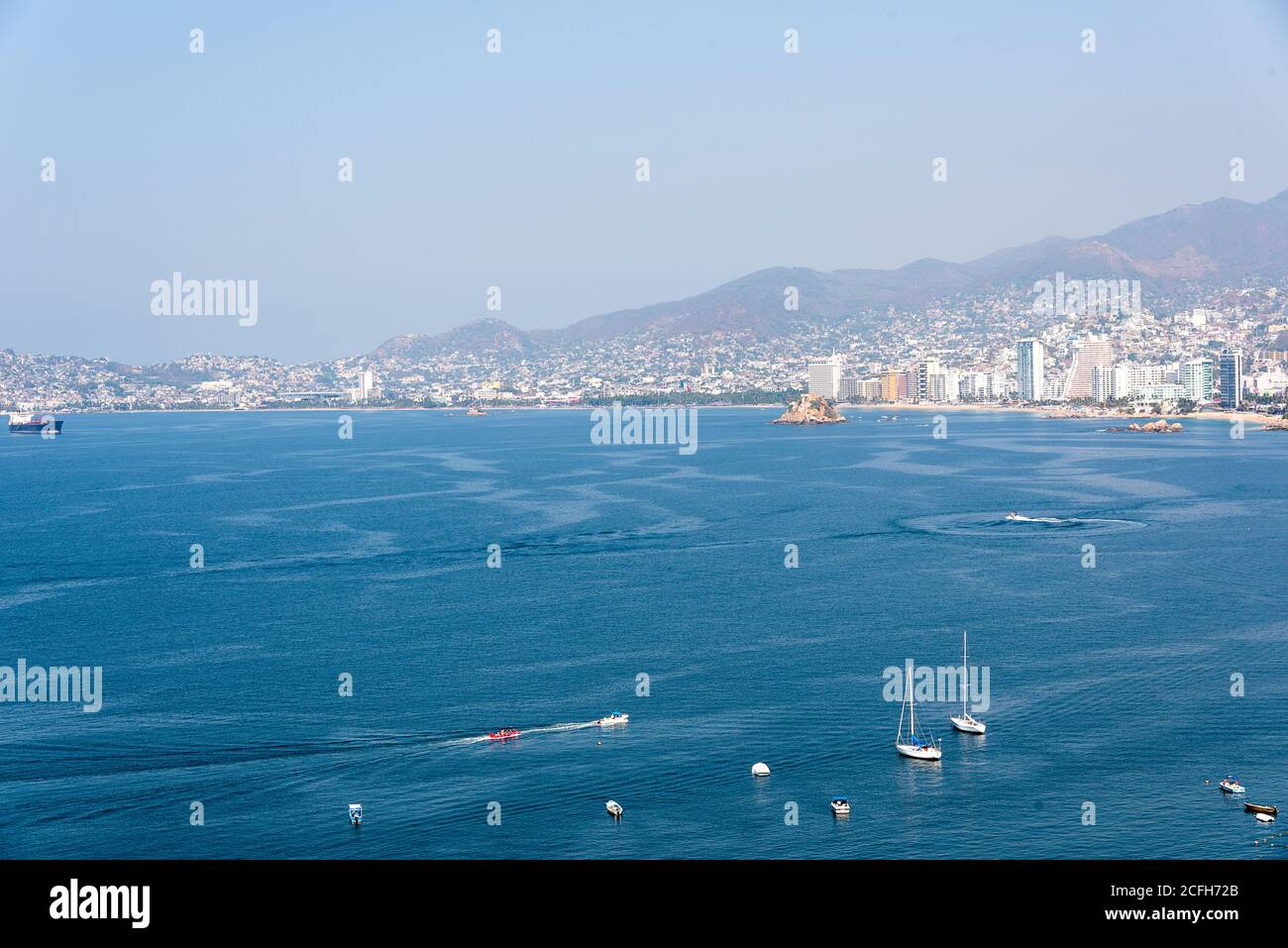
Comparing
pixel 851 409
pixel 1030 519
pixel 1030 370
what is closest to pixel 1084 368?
pixel 1030 370

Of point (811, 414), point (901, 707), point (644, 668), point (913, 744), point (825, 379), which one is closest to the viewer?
point (913, 744)

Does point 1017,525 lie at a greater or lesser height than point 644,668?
greater

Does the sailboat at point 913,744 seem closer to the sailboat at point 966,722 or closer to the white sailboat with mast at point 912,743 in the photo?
the white sailboat with mast at point 912,743

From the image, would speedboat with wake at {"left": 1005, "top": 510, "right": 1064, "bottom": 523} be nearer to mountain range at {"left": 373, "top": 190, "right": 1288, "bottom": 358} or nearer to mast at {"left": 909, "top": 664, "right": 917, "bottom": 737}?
mast at {"left": 909, "top": 664, "right": 917, "bottom": 737}

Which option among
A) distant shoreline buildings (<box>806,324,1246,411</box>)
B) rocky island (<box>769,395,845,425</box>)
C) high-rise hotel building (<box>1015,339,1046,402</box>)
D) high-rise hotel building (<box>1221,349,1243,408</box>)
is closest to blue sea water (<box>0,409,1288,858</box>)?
rocky island (<box>769,395,845,425</box>)

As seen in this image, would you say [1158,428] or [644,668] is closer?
[644,668]

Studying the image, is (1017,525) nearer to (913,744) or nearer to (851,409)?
(913,744)
